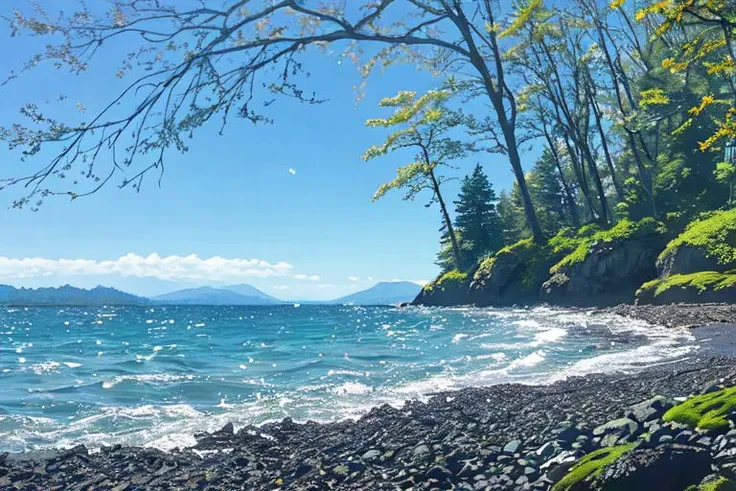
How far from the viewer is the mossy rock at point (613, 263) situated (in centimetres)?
2698

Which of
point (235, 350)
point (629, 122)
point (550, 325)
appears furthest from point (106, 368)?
point (629, 122)

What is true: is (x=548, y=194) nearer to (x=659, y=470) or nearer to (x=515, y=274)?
(x=515, y=274)

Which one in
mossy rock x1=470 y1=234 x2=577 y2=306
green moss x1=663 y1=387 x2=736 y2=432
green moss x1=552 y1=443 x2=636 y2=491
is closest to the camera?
green moss x1=552 y1=443 x2=636 y2=491

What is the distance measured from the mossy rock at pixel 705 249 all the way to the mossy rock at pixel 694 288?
1.59ft

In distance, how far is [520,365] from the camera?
1309 centimetres

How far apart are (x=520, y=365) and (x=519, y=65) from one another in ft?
80.1

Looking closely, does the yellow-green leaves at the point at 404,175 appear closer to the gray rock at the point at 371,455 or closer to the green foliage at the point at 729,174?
the green foliage at the point at 729,174

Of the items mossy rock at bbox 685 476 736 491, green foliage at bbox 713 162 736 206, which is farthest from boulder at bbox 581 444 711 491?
green foliage at bbox 713 162 736 206

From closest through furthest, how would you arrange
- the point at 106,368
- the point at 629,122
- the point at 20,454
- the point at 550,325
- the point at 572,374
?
1. the point at 20,454
2. the point at 572,374
3. the point at 106,368
4. the point at 550,325
5. the point at 629,122

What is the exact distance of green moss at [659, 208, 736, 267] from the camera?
2012 centimetres

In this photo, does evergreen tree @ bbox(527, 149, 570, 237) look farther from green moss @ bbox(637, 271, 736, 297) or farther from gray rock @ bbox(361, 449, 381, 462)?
gray rock @ bbox(361, 449, 381, 462)

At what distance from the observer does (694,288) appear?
66.1ft

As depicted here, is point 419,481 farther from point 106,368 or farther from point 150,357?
point 150,357

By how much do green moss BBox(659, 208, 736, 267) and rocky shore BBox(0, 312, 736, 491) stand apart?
500 inches
